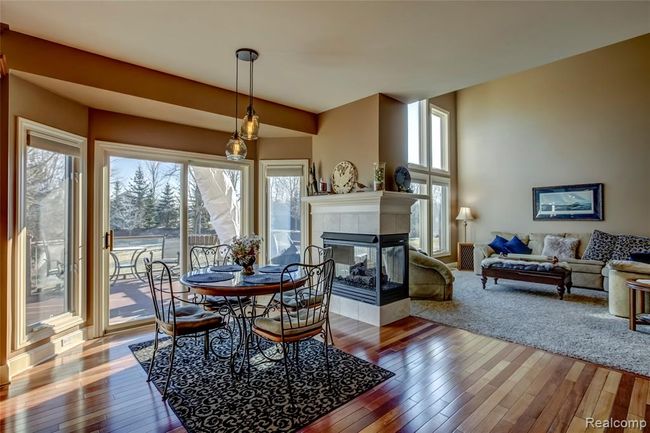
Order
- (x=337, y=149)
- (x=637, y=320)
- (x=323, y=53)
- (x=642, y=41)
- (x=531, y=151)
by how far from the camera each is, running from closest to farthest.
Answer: (x=323, y=53)
(x=637, y=320)
(x=337, y=149)
(x=642, y=41)
(x=531, y=151)

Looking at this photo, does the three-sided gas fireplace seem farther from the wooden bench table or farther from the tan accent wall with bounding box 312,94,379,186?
the wooden bench table

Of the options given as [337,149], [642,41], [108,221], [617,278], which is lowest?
[617,278]

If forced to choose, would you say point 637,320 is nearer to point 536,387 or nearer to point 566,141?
point 536,387

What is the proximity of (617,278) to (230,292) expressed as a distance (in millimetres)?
4784

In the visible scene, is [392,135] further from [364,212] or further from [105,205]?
[105,205]

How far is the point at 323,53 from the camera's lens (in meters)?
3.09

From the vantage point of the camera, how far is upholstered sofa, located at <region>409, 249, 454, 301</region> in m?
4.96

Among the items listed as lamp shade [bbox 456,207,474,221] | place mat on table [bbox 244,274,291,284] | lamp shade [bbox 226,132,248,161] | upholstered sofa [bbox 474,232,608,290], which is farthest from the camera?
lamp shade [bbox 456,207,474,221]

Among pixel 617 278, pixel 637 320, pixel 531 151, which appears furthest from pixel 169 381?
pixel 531 151

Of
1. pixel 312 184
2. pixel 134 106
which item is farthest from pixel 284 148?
pixel 134 106

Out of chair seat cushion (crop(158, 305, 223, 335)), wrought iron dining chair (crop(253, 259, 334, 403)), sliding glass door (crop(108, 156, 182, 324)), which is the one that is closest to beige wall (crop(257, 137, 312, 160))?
sliding glass door (crop(108, 156, 182, 324))

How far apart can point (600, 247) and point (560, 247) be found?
0.60 m

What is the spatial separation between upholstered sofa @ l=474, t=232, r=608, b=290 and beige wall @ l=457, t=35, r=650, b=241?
0.25m

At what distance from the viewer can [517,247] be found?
6.80 meters
